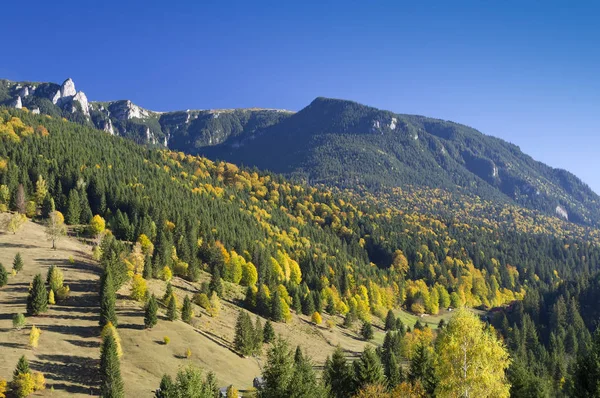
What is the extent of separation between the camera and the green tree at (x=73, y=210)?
407 feet

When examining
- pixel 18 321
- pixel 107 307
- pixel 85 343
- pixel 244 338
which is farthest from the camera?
pixel 244 338

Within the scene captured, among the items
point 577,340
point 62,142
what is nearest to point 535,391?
point 577,340

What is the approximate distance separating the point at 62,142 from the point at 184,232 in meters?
83.0

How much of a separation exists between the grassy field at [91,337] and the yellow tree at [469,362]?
38.4 meters

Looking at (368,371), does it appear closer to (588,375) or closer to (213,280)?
(588,375)

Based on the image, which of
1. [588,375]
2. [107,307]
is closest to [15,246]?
[107,307]

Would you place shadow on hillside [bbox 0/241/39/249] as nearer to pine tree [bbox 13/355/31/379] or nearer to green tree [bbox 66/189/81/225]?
green tree [bbox 66/189/81/225]

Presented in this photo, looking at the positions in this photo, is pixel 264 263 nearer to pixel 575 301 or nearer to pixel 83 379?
pixel 83 379

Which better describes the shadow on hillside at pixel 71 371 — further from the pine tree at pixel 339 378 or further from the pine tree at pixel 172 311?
the pine tree at pixel 339 378

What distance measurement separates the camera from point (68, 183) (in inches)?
5763

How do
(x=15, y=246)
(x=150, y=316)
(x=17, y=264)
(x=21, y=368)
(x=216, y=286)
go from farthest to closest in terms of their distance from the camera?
(x=216, y=286) → (x=15, y=246) → (x=17, y=264) → (x=150, y=316) → (x=21, y=368)

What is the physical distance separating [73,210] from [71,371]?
259 ft

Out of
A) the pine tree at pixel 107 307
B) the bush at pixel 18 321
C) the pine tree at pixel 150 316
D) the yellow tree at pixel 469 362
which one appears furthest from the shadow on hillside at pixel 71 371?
the yellow tree at pixel 469 362

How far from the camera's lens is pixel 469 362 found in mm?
33625
